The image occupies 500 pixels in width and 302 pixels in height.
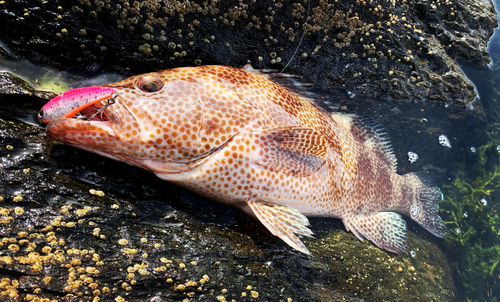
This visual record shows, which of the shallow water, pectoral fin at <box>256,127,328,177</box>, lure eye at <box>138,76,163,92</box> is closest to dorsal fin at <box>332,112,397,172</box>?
the shallow water

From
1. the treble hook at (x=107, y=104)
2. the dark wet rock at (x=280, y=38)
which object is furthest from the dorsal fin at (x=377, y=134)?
the treble hook at (x=107, y=104)

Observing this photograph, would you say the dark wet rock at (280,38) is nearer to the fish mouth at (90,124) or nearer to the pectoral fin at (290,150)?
the fish mouth at (90,124)

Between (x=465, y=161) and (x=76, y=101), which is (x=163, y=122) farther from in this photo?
(x=465, y=161)

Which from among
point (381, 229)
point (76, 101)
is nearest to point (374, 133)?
point (381, 229)

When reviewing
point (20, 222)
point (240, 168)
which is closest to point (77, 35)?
point (20, 222)

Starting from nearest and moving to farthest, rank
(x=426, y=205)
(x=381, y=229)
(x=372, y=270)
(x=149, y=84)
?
(x=149, y=84) → (x=372, y=270) → (x=381, y=229) → (x=426, y=205)
